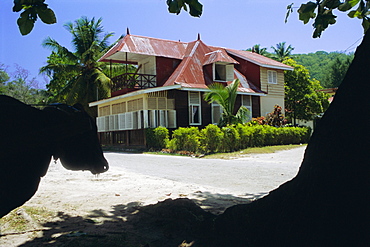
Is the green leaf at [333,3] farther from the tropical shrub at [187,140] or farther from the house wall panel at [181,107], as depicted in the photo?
the house wall panel at [181,107]

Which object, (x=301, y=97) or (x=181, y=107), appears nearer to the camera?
(x=181, y=107)

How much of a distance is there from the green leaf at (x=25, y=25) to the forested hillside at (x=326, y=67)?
41638mm

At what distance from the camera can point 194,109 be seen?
24.0 meters

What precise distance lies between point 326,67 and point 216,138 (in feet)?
173

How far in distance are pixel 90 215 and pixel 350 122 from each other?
3907mm

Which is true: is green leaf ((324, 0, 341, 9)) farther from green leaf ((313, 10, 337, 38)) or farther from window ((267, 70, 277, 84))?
window ((267, 70, 277, 84))

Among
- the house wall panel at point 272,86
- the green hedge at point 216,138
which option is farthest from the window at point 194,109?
the house wall panel at point 272,86

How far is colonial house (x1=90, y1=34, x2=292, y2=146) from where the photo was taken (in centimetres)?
2284

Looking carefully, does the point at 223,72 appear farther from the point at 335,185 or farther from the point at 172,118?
the point at 335,185

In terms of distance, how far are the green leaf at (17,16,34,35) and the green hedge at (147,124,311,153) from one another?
1412 cm

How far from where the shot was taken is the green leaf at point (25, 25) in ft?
13.4

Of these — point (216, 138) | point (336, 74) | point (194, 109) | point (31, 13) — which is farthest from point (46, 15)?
point (336, 74)

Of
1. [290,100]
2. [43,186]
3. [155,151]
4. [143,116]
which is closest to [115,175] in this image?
[43,186]

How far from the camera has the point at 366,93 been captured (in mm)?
2588
